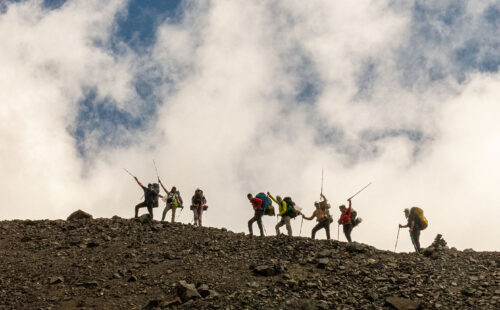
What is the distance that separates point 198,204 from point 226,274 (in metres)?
8.03

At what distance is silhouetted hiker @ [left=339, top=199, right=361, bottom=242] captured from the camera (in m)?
20.2

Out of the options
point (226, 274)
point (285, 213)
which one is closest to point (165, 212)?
point (285, 213)

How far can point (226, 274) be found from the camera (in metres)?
15.6

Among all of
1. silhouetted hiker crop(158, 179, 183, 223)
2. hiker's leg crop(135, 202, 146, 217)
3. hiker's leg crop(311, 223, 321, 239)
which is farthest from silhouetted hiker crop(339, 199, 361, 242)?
hiker's leg crop(135, 202, 146, 217)

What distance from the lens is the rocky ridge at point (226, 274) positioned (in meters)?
13.2

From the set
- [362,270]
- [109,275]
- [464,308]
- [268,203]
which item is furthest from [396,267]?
[109,275]

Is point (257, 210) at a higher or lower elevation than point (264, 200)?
lower

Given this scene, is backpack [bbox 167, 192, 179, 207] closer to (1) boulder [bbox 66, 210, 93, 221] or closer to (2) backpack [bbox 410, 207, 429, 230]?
(1) boulder [bbox 66, 210, 93, 221]

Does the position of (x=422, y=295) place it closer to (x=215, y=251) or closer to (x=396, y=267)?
(x=396, y=267)

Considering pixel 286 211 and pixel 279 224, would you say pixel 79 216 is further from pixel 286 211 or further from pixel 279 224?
pixel 286 211

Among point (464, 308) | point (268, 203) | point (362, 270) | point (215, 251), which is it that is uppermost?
point (268, 203)

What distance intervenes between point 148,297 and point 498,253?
46.9 feet

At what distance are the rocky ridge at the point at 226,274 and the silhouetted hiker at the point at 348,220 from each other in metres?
1.68

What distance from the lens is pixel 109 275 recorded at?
52.0 feet
